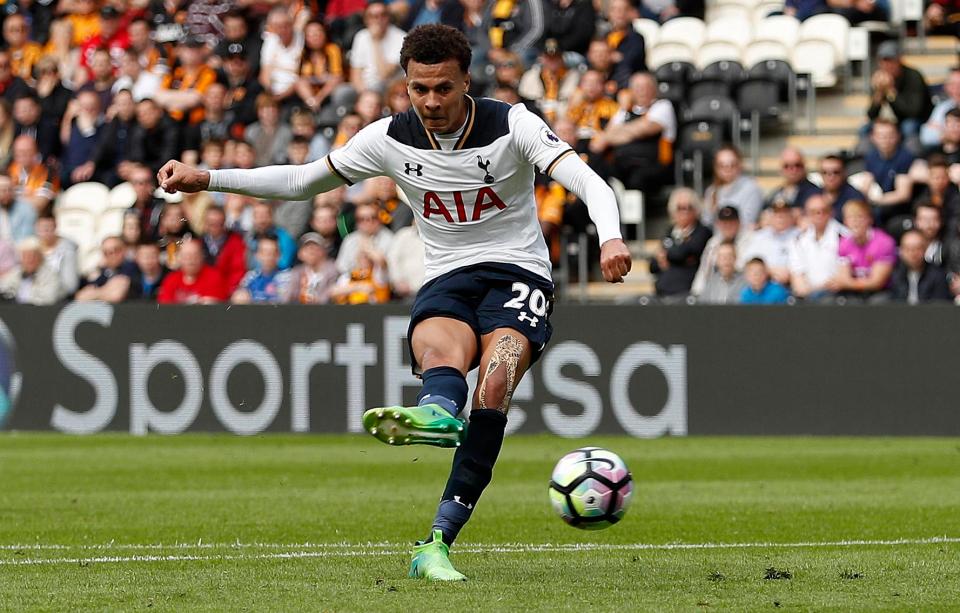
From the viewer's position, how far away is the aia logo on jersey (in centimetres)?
739

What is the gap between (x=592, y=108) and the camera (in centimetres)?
1911

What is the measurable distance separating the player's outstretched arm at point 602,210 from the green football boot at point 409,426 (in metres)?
0.83

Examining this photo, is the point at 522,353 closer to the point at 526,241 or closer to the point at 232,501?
the point at 526,241

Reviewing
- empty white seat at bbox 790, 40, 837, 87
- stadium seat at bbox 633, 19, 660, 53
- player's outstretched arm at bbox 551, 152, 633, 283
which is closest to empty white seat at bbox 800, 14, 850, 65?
empty white seat at bbox 790, 40, 837, 87

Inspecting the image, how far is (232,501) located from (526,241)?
14.4 ft

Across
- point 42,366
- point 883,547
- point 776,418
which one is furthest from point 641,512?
point 42,366

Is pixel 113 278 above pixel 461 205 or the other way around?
the other way around

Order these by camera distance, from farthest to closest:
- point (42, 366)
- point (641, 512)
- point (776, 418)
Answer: point (42, 366)
point (776, 418)
point (641, 512)

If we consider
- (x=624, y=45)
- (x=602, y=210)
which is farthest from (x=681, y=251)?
(x=602, y=210)

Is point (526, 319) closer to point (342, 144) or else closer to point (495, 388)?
point (495, 388)

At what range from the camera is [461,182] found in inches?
290

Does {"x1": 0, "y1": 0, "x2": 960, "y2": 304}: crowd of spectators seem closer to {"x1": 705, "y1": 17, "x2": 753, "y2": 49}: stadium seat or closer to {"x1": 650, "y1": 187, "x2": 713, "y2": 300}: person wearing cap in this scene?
{"x1": 650, "y1": 187, "x2": 713, "y2": 300}: person wearing cap

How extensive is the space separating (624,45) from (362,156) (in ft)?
41.5

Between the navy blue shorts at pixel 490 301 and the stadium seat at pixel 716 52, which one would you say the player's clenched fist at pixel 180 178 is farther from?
the stadium seat at pixel 716 52
